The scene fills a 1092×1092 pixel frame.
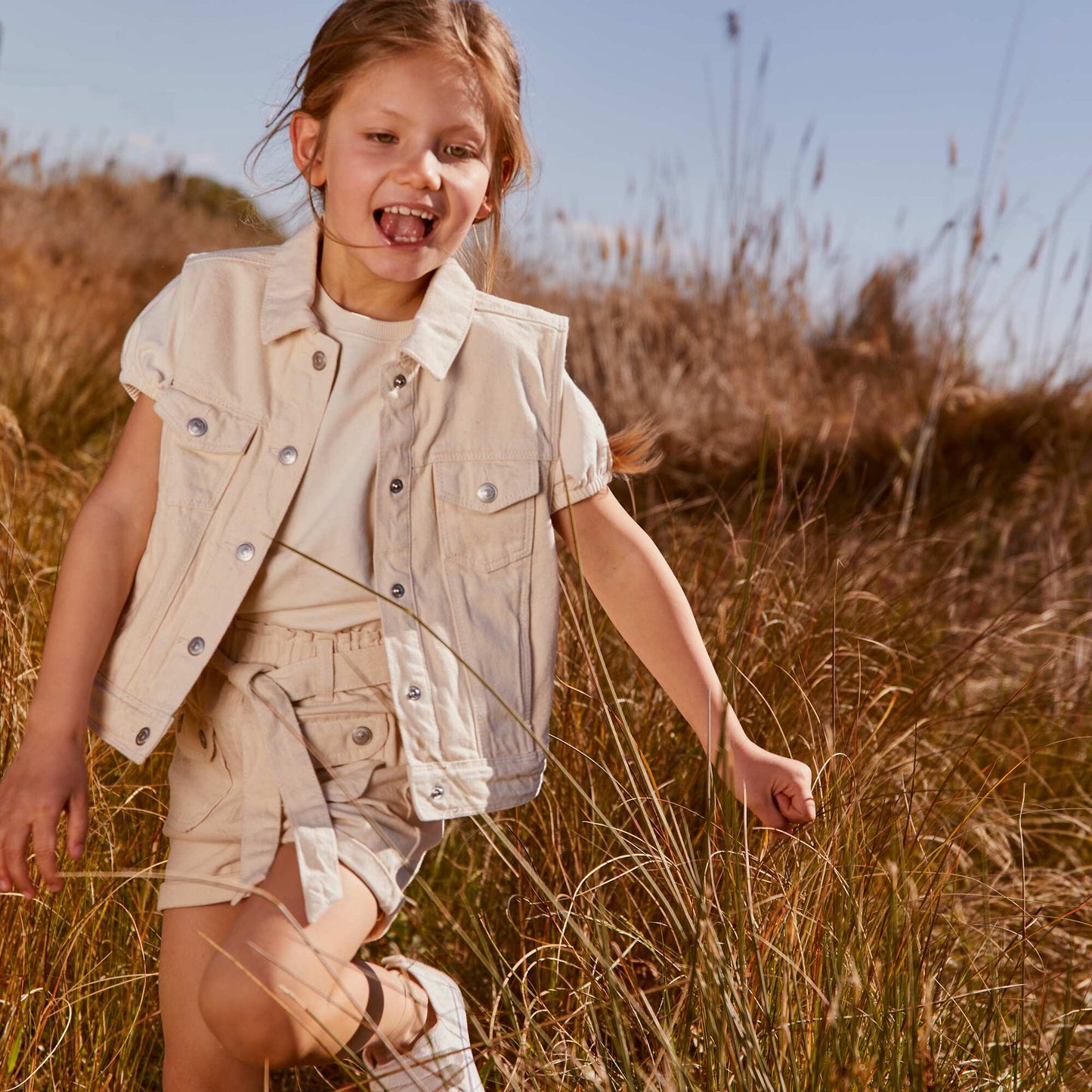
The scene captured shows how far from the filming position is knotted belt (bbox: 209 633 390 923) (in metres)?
1.45

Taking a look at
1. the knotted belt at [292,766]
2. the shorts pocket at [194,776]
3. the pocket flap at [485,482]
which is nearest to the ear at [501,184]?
the pocket flap at [485,482]

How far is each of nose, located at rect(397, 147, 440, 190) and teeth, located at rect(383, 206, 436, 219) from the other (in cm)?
3

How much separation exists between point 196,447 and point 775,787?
2.86ft

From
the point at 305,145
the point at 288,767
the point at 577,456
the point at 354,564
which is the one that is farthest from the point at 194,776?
the point at 305,145

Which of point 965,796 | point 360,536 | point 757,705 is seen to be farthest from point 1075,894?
point 360,536

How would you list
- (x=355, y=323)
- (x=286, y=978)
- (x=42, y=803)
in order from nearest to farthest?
(x=286, y=978) → (x=42, y=803) → (x=355, y=323)

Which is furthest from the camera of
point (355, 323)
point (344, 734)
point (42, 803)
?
point (355, 323)

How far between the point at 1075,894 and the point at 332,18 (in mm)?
1923

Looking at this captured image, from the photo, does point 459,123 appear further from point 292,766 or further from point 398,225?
point 292,766

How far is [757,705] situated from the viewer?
2.16 m

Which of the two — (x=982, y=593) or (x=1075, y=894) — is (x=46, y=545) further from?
(x=982, y=593)

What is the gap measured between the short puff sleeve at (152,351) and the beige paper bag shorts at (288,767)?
13.5 inches

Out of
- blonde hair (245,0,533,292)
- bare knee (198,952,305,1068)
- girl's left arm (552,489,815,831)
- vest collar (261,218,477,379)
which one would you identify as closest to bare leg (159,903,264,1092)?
bare knee (198,952,305,1068)

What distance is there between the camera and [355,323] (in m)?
1.71
